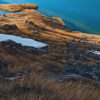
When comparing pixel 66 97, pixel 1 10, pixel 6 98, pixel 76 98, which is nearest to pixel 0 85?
pixel 6 98

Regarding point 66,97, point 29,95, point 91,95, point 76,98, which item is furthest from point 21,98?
point 91,95

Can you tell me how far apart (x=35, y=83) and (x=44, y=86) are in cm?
25

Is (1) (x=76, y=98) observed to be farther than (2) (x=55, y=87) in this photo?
No

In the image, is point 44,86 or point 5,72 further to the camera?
point 5,72

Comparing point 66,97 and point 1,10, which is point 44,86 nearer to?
point 66,97

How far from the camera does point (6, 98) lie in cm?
304

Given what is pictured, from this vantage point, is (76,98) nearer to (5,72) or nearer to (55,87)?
(55,87)

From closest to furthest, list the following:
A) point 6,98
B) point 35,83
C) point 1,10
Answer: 1. point 6,98
2. point 35,83
3. point 1,10

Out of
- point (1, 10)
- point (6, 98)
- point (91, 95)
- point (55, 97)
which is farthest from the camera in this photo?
point (1, 10)

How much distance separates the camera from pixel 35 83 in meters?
4.01

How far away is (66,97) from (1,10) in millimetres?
199839

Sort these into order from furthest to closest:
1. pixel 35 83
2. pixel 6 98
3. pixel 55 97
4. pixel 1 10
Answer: pixel 1 10 → pixel 35 83 → pixel 55 97 → pixel 6 98

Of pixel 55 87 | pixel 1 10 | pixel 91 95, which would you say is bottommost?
pixel 91 95

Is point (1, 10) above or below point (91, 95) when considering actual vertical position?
above
